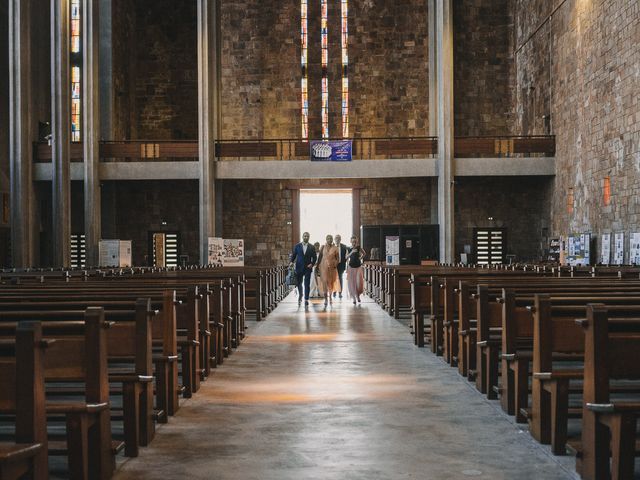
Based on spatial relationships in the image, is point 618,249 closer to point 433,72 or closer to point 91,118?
point 433,72

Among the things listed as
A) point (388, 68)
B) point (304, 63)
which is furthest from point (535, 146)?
point (304, 63)

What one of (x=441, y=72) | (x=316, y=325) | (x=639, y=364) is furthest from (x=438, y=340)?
(x=441, y=72)

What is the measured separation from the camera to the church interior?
13.2ft

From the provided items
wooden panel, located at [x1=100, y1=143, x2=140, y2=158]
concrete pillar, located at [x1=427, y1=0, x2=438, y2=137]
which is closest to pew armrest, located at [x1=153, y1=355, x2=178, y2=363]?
wooden panel, located at [x1=100, y1=143, x2=140, y2=158]

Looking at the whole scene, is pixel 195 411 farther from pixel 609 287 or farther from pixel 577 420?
pixel 609 287

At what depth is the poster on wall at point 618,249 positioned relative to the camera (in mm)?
16766

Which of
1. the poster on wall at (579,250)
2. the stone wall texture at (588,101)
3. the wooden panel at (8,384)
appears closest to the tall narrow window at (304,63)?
the stone wall texture at (588,101)

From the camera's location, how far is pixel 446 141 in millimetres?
22844

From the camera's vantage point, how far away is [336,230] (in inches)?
1133

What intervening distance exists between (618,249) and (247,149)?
11038 mm

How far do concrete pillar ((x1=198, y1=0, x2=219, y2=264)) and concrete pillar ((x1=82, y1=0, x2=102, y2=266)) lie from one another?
9.58 feet

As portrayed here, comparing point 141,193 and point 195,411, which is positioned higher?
point 141,193

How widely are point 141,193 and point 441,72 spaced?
10753mm

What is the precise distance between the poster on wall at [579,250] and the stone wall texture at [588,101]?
305mm
